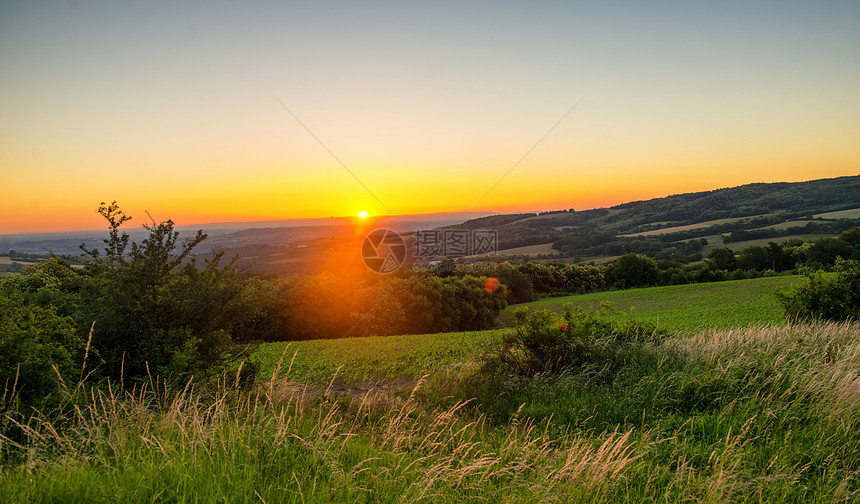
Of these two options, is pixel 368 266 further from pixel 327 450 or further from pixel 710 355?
pixel 327 450

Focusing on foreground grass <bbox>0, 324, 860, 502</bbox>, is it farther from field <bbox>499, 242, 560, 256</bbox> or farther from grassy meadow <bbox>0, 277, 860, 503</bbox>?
field <bbox>499, 242, 560, 256</bbox>

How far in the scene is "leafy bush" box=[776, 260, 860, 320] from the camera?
1071cm

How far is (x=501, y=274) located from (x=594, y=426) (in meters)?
36.6

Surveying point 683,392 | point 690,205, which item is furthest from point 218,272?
point 690,205

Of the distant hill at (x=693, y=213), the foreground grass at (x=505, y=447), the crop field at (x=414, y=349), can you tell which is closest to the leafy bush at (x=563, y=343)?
the crop field at (x=414, y=349)

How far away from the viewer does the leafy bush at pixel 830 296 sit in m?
10.7

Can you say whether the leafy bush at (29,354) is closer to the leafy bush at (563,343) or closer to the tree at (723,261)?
the leafy bush at (563,343)

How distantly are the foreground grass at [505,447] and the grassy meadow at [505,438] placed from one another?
0.02 m

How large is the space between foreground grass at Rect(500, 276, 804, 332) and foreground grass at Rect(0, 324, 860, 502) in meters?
12.9

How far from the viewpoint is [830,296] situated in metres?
10.9
